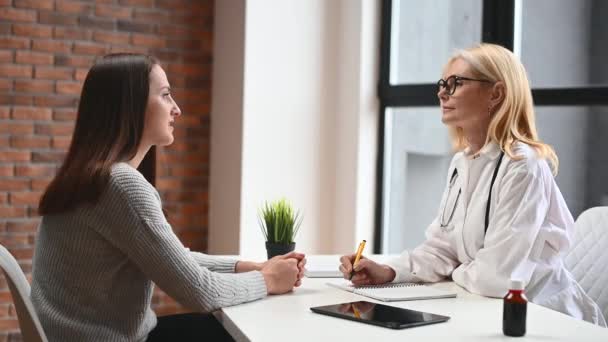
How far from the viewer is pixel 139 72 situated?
2.22 meters

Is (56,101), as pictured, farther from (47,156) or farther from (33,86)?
(47,156)

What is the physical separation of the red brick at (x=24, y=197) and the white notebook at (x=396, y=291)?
8.26 feet

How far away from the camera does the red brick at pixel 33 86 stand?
14.5 feet

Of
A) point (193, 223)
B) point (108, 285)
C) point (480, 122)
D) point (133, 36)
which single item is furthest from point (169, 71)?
point (108, 285)

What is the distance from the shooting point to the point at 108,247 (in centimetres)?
205

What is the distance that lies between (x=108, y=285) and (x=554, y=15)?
2486 millimetres

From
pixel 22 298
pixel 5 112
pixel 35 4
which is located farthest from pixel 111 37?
pixel 22 298

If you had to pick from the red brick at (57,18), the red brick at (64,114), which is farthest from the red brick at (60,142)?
the red brick at (57,18)

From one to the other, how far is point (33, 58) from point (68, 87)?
231 mm

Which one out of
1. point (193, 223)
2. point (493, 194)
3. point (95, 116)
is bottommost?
point (193, 223)

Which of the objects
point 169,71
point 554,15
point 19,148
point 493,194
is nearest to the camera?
point 493,194

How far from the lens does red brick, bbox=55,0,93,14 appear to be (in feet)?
14.7

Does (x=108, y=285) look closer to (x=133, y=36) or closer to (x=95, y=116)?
(x=95, y=116)

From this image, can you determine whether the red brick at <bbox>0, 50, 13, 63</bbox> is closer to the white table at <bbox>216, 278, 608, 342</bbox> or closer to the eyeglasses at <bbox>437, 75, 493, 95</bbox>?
the eyeglasses at <bbox>437, 75, 493, 95</bbox>
